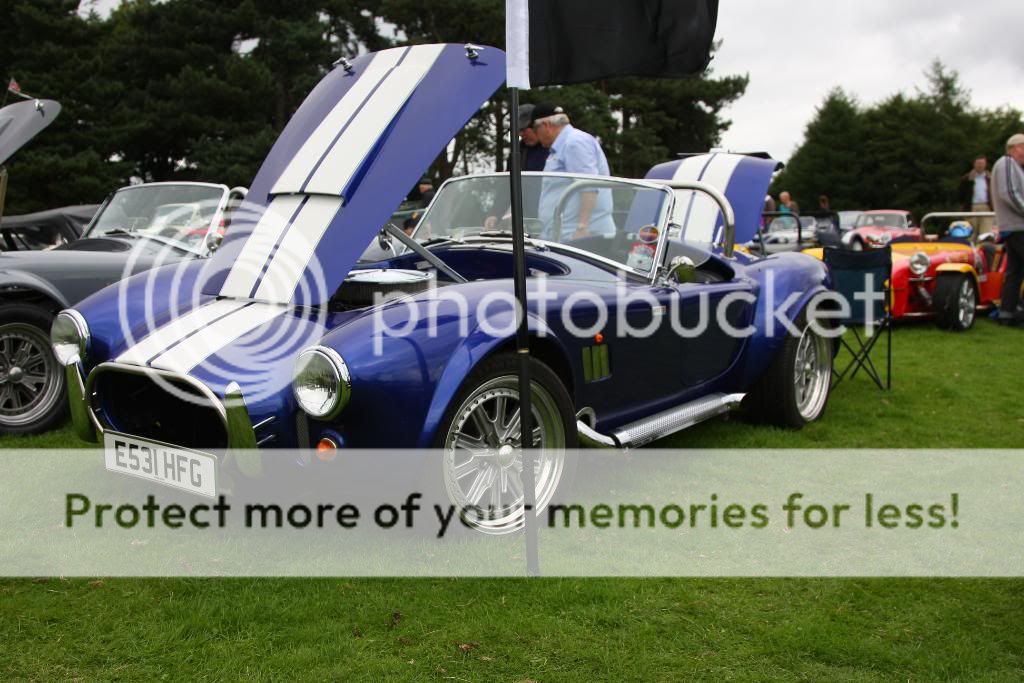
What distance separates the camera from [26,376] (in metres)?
5.27

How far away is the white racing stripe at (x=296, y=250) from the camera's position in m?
3.84

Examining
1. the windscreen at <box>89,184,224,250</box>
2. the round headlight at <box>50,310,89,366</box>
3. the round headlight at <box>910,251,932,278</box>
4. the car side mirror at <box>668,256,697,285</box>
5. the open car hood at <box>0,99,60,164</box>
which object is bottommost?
the round headlight at <box>50,310,89,366</box>

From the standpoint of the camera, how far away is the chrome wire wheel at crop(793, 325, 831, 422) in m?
5.65

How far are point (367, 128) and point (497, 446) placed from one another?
5.24 ft

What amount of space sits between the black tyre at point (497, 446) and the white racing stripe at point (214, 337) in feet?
3.00

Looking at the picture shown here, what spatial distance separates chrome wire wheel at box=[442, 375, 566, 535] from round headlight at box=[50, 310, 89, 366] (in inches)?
68.7

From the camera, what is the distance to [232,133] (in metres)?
25.4

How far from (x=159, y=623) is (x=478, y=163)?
26.4m

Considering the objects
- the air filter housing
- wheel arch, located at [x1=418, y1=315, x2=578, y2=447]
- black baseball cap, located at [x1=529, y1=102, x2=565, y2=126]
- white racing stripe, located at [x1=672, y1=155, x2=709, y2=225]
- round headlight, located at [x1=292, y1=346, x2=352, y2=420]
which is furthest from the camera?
white racing stripe, located at [x1=672, y1=155, x2=709, y2=225]

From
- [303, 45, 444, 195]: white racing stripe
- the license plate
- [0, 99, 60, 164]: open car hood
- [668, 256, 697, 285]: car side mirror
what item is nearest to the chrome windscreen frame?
the license plate

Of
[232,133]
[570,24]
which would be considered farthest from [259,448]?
[232,133]

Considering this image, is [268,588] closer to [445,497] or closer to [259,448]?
[259,448]

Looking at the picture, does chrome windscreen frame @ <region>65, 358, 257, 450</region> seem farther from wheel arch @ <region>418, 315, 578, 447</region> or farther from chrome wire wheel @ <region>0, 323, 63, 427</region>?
chrome wire wheel @ <region>0, 323, 63, 427</region>

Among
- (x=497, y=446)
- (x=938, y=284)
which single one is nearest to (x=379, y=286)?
(x=497, y=446)
